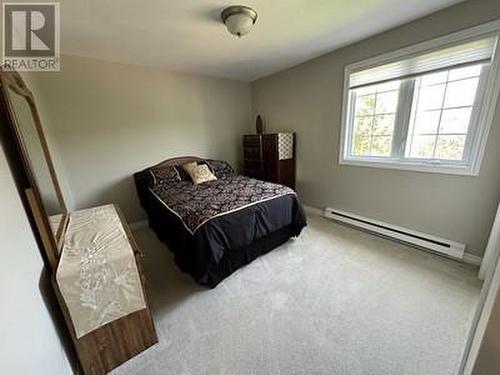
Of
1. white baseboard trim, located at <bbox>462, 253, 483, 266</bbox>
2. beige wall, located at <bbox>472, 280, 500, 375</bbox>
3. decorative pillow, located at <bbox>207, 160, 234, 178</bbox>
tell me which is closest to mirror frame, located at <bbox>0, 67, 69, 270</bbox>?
beige wall, located at <bbox>472, 280, 500, 375</bbox>

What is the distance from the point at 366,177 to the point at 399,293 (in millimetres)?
1378

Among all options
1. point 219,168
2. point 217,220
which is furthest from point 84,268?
point 219,168

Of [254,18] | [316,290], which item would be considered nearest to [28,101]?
[254,18]

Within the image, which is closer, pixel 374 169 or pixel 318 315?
pixel 318 315

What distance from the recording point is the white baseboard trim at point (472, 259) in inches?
78.6

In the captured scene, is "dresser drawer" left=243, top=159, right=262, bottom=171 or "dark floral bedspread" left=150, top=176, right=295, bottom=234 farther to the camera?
"dresser drawer" left=243, top=159, right=262, bottom=171

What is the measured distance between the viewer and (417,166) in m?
2.23

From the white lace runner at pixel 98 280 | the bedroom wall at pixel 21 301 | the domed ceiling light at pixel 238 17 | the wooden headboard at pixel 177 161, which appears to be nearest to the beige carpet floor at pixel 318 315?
the white lace runner at pixel 98 280

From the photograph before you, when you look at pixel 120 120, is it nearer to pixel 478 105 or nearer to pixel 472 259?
pixel 478 105

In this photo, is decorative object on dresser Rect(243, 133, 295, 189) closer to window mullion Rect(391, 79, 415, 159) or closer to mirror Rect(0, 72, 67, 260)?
window mullion Rect(391, 79, 415, 159)

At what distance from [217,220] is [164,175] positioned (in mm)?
1643

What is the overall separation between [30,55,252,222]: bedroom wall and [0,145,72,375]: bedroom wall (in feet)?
6.07

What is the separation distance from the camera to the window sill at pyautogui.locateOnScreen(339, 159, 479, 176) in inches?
77.1

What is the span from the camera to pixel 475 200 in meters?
1.95
